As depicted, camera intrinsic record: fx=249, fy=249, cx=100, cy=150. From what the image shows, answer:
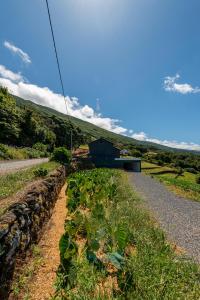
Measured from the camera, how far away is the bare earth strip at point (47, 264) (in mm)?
4996

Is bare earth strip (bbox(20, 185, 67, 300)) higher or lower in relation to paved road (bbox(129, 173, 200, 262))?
higher

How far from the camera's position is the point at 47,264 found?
620 centimetres

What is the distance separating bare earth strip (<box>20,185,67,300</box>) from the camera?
4996mm

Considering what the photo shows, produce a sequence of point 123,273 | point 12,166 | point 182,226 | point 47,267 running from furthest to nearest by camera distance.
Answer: point 12,166, point 182,226, point 47,267, point 123,273

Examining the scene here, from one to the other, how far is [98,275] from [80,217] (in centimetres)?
279

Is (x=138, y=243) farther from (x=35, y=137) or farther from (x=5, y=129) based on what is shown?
(x=35, y=137)

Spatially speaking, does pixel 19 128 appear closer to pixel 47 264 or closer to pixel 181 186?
pixel 181 186

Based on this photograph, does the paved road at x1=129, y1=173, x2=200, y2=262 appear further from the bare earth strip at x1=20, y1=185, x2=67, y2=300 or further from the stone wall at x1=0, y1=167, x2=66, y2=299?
the stone wall at x1=0, y1=167, x2=66, y2=299

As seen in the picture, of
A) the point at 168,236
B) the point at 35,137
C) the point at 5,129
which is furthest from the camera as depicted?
the point at 35,137

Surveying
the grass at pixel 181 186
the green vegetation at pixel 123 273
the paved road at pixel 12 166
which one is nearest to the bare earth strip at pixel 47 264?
the green vegetation at pixel 123 273

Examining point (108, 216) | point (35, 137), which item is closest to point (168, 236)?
point (108, 216)

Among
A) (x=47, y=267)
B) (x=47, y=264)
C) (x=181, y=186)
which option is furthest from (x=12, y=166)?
(x=181, y=186)

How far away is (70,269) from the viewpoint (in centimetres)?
523

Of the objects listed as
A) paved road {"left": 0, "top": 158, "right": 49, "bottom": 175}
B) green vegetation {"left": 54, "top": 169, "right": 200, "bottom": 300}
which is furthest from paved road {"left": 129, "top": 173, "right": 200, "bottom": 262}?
paved road {"left": 0, "top": 158, "right": 49, "bottom": 175}
